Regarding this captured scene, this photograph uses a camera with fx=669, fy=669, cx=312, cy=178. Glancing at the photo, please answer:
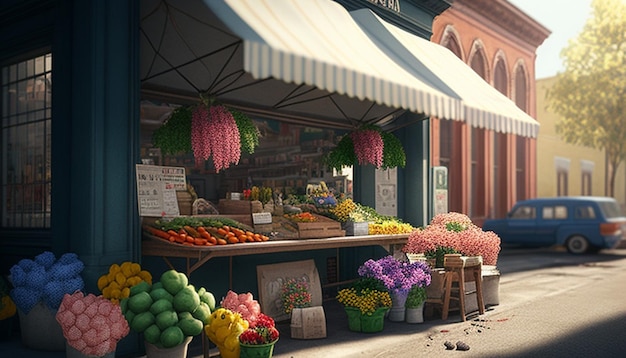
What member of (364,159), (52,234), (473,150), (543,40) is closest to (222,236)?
(52,234)

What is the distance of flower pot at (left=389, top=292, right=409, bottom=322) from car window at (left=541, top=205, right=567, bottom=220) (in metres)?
13.5

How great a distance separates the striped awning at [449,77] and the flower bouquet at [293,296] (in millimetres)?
3152

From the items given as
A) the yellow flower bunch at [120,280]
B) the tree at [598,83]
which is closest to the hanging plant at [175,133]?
the yellow flower bunch at [120,280]

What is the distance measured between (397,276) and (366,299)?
2.14ft

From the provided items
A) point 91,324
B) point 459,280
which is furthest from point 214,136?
point 459,280

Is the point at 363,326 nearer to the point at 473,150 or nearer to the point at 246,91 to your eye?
the point at 246,91

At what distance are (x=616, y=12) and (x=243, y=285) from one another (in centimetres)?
2806

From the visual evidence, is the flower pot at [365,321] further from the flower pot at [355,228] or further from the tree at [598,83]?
the tree at [598,83]

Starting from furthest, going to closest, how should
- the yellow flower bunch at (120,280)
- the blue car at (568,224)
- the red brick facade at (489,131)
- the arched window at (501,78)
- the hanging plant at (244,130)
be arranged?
the arched window at (501,78), the red brick facade at (489,131), the blue car at (568,224), the hanging plant at (244,130), the yellow flower bunch at (120,280)

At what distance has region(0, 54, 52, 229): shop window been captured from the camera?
8633 mm

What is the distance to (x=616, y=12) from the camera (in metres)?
31.4

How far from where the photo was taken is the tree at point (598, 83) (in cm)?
3075

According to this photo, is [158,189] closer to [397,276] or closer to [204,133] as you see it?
[204,133]

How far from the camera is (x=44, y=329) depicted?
292 inches
